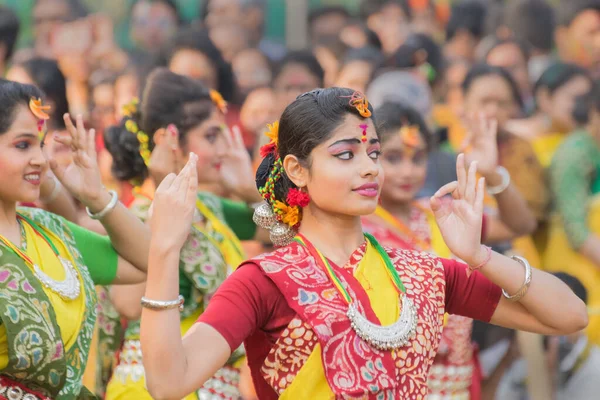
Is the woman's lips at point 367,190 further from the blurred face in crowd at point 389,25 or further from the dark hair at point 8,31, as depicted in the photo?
the blurred face in crowd at point 389,25

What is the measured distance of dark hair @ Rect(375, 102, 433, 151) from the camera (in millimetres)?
5588

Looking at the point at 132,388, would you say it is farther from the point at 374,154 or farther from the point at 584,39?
the point at 584,39

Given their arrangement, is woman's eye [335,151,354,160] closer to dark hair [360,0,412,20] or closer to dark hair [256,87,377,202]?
dark hair [256,87,377,202]

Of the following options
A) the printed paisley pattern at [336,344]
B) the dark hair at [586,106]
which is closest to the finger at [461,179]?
the printed paisley pattern at [336,344]

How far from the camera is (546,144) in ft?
24.5

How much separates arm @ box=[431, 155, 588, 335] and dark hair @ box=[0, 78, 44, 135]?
1357mm

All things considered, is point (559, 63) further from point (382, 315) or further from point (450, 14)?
point (382, 315)

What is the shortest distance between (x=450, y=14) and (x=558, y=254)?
4.87 meters

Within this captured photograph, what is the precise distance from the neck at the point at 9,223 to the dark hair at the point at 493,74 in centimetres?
453

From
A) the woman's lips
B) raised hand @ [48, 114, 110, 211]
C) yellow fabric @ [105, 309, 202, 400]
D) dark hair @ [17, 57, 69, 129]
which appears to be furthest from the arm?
dark hair @ [17, 57, 69, 129]

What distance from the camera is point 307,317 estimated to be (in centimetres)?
319

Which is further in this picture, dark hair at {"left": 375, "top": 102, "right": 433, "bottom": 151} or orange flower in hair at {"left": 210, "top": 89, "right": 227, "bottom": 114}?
dark hair at {"left": 375, "top": 102, "right": 433, "bottom": 151}

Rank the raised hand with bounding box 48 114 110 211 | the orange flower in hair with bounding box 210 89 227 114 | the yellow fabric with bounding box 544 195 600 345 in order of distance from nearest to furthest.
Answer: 1. the raised hand with bounding box 48 114 110 211
2. the orange flower in hair with bounding box 210 89 227 114
3. the yellow fabric with bounding box 544 195 600 345

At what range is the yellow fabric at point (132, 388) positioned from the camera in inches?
182
